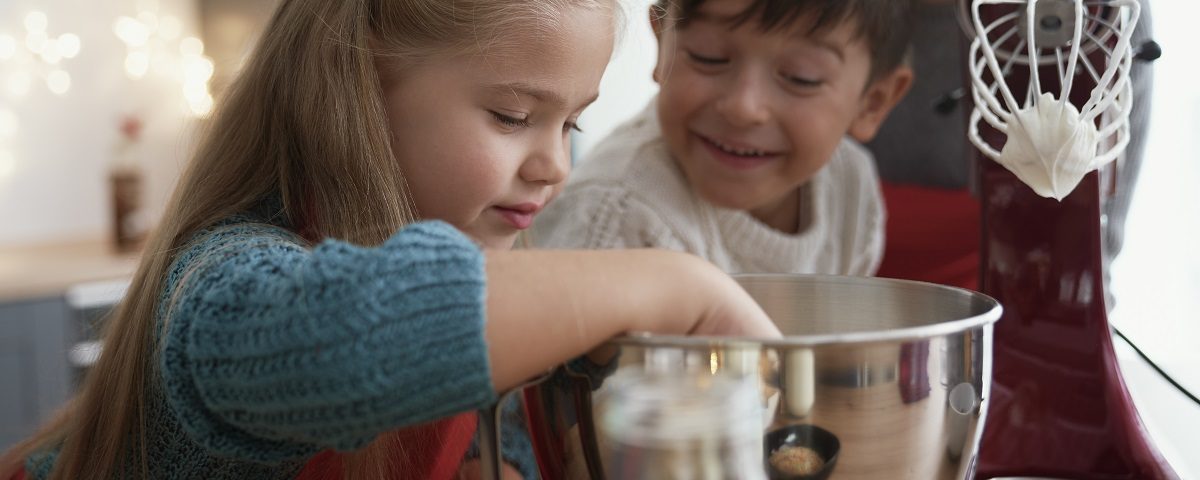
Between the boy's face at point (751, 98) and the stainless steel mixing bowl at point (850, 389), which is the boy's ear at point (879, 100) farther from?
the stainless steel mixing bowl at point (850, 389)

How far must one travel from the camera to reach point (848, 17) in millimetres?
926

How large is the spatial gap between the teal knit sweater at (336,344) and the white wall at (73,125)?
208 centimetres

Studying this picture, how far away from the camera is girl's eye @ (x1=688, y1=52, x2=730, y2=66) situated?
91 cm

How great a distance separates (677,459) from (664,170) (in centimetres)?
68

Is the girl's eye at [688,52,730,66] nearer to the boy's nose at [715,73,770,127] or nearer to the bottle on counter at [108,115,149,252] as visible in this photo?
the boy's nose at [715,73,770,127]

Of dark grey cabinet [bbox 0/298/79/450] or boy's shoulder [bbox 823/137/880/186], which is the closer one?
boy's shoulder [bbox 823/137/880/186]

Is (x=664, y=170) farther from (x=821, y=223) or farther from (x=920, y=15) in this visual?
(x=920, y=15)

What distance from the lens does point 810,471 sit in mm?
380

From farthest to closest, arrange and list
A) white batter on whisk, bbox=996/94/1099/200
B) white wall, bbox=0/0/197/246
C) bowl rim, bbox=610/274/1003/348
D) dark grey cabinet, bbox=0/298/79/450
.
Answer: white wall, bbox=0/0/197/246 < dark grey cabinet, bbox=0/298/79/450 < white batter on whisk, bbox=996/94/1099/200 < bowl rim, bbox=610/274/1003/348

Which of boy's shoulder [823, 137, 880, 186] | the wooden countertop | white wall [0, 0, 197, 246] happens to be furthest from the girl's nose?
white wall [0, 0, 197, 246]

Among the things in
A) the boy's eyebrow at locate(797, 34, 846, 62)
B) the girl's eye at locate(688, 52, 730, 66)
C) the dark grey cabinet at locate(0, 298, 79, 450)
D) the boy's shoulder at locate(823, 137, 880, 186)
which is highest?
the boy's eyebrow at locate(797, 34, 846, 62)

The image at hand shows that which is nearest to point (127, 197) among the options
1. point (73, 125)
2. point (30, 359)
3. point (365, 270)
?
point (73, 125)

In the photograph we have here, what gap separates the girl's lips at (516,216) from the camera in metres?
0.68

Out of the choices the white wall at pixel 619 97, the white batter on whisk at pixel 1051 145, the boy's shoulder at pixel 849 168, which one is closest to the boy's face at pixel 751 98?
the boy's shoulder at pixel 849 168
